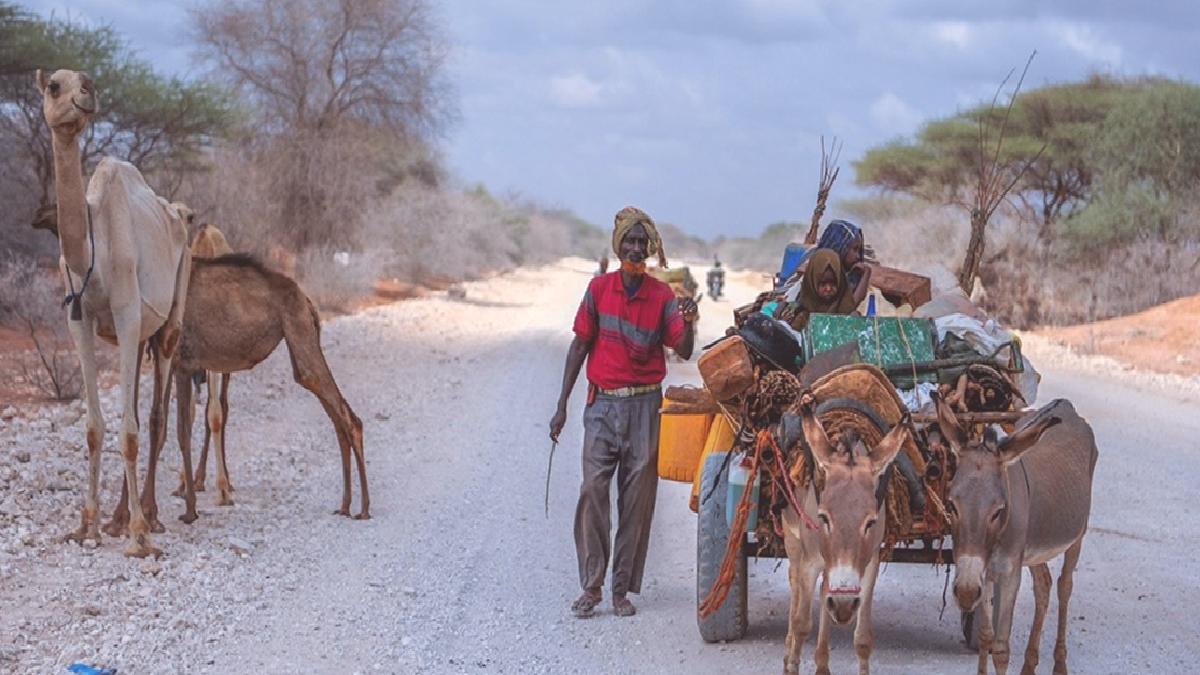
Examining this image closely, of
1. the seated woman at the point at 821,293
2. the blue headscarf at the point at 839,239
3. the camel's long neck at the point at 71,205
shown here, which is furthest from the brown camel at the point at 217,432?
the blue headscarf at the point at 839,239

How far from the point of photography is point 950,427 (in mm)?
6137

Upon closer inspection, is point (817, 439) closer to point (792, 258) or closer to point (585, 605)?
point (585, 605)

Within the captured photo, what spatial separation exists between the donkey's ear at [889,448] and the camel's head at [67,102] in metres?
5.05

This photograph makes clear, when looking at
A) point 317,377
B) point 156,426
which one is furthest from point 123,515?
point 317,377

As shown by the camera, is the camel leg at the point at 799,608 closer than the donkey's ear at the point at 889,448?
No

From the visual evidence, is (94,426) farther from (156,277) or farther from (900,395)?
(900,395)

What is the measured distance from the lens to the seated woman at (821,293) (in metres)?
8.19

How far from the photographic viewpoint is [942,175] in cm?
3662

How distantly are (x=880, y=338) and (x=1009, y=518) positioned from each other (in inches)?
55.3

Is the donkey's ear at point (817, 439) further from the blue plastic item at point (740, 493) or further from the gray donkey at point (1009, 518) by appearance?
the blue plastic item at point (740, 493)

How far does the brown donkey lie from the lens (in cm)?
562

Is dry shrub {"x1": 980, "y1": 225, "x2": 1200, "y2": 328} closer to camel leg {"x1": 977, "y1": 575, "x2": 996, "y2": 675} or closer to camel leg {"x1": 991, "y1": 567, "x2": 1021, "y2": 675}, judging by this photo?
camel leg {"x1": 991, "y1": 567, "x2": 1021, "y2": 675}

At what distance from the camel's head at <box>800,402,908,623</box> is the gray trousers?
214cm

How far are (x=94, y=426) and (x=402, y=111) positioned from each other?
2817 centimetres
